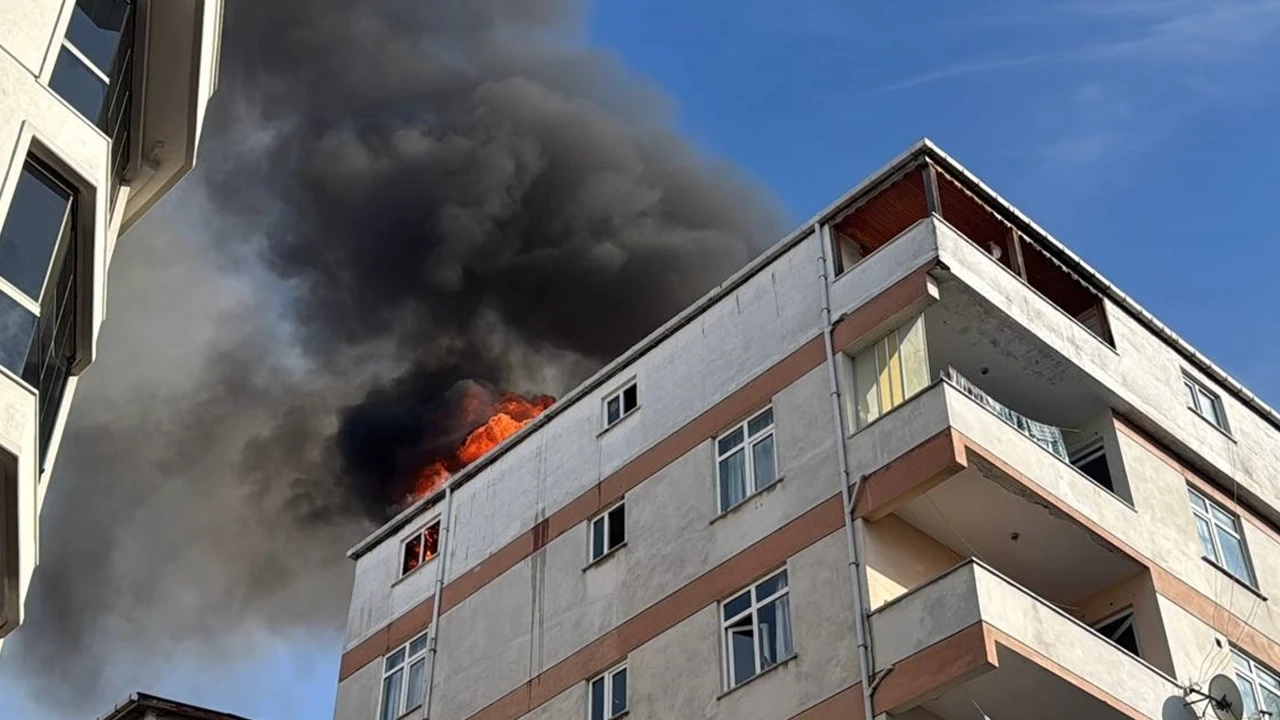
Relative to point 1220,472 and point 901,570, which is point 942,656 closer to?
point 901,570

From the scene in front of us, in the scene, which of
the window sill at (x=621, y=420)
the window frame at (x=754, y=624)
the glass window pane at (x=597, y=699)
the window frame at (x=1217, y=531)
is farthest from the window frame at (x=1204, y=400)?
the glass window pane at (x=597, y=699)

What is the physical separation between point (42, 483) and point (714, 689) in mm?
9619

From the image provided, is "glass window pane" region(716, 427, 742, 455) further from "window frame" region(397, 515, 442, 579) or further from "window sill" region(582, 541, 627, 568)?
"window frame" region(397, 515, 442, 579)

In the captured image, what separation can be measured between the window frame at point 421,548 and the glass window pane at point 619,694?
6.69 meters

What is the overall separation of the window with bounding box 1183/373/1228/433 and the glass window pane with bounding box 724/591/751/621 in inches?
346

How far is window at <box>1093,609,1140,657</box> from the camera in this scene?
20766 mm

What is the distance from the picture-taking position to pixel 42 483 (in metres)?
15.1

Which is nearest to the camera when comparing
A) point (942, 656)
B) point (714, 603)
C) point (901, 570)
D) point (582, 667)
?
point (942, 656)

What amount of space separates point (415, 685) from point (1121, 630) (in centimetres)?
1248

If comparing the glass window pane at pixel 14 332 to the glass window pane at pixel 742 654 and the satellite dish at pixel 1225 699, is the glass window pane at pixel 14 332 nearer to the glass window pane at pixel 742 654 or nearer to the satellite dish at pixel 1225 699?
the glass window pane at pixel 742 654

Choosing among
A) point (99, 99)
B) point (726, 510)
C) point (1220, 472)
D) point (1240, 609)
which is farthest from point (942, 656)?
point (99, 99)

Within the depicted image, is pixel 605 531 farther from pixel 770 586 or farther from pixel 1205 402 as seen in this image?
pixel 1205 402

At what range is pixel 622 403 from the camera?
25.8 meters

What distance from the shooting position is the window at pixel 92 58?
15.4 meters
